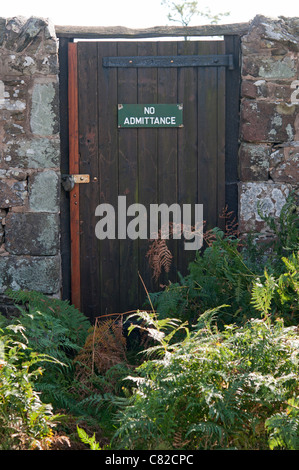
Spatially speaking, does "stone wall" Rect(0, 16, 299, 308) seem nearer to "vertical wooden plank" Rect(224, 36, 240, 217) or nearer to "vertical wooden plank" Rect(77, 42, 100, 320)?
"vertical wooden plank" Rect(224, 36, 240, 217)

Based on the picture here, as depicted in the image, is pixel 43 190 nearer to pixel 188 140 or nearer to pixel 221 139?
pixel 188 140

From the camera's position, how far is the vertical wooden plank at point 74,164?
4406 mm

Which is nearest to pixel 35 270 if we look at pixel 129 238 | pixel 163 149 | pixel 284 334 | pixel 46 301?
pixel 46 301

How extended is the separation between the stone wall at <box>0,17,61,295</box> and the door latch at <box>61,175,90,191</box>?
0.18 meters

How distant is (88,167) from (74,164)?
0.38ft

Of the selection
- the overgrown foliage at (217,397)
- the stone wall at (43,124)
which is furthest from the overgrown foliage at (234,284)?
the overgrown foliage at (217,397)

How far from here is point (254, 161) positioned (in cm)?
437

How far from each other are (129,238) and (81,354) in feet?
4.44

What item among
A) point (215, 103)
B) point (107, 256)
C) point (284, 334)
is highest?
point (215, 103)

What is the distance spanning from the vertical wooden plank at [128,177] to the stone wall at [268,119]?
86 centimetres

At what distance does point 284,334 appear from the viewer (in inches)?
107

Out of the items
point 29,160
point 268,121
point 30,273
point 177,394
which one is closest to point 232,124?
point 268,121
